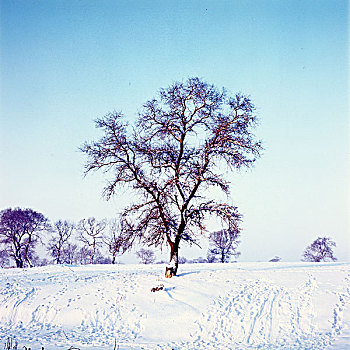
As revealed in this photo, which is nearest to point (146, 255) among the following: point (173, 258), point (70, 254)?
point (70, 254)

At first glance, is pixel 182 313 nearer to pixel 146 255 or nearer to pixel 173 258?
pixel 173 258

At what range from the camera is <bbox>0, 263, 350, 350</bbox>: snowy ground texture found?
406 inches

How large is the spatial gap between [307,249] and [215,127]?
5436 centimetres

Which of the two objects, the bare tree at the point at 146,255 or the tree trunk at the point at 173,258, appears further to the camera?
the bare tree at the point at 146,255

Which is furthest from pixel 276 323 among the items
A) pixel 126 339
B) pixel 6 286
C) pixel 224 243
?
pixel 224 243

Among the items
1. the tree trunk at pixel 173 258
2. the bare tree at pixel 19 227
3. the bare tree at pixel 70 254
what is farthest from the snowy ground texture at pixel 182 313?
the bare tree at pixel 70 254

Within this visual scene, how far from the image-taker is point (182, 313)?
41.1 feet

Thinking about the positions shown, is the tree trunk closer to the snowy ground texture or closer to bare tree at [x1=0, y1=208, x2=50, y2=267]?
the snowy ground texture

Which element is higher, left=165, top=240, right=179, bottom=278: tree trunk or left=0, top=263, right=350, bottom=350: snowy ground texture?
left=165, top=240, right=179, bottom=278: tree trunk

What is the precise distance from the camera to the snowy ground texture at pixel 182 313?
33.9 feet

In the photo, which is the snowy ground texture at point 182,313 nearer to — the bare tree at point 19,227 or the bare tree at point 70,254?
the bare tree at point 19,227

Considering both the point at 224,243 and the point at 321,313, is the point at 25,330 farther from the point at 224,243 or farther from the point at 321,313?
the point at 224,243

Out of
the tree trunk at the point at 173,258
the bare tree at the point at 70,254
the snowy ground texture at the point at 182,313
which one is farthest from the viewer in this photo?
the bare tree at the point at 70,254

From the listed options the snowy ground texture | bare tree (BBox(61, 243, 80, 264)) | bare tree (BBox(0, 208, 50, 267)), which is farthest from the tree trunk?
bare tree (BBox(61, 243, 80, 264))
